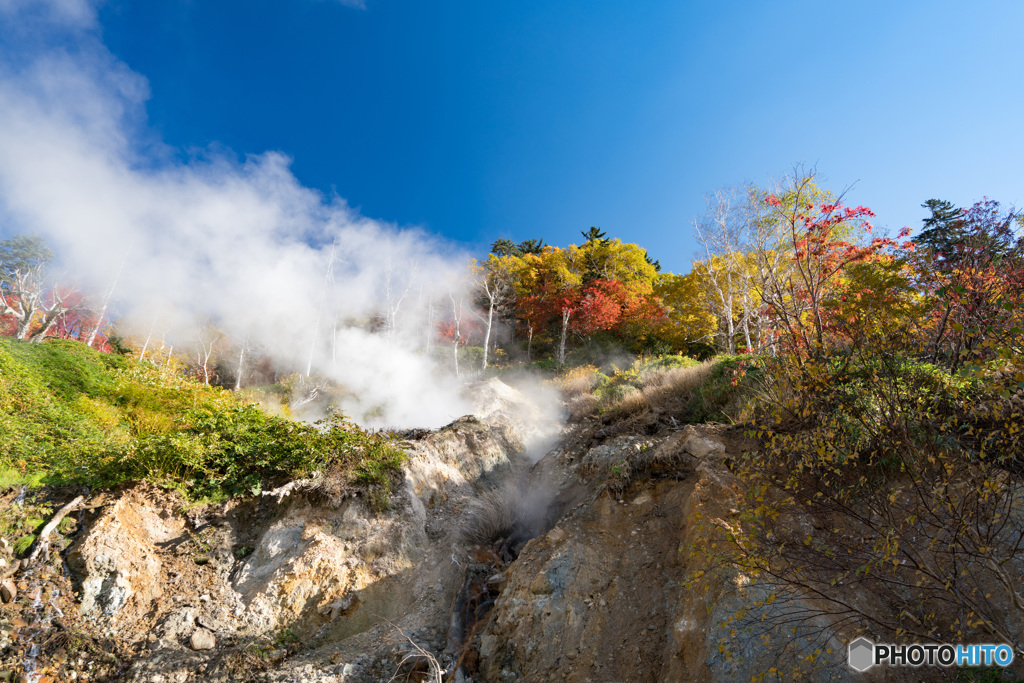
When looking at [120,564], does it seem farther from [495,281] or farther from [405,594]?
[495,281]

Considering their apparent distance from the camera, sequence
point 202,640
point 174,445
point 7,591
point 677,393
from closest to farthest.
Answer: point 7,591, point 202,640, point 174,445, point 677,393

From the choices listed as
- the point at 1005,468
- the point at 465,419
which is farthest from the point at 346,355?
the point at 1005,468

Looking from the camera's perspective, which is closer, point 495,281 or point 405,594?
point 405,594

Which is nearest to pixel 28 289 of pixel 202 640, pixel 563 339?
pixel 202 640

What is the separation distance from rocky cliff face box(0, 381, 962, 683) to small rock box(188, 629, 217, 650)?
0.7 inches

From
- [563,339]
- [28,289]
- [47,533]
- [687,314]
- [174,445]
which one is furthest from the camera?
[563,339]

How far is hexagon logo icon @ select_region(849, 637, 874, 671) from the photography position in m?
3.19

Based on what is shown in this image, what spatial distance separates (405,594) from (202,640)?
7.10 ft

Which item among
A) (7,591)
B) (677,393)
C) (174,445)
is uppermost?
(677,393)

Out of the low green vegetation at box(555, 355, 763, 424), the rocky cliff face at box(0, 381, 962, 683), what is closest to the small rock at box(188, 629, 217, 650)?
the rocky cliff face at box(0, 381, 962, 683)

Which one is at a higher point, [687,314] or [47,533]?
[687,314]

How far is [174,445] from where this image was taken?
5402 mm

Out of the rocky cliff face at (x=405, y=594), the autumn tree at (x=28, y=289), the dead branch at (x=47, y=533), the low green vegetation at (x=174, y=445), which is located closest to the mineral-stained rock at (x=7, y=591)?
the rocky cliff face at (x=405, y=594)

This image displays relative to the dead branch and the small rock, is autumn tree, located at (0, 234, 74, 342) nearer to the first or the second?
the dead branch
